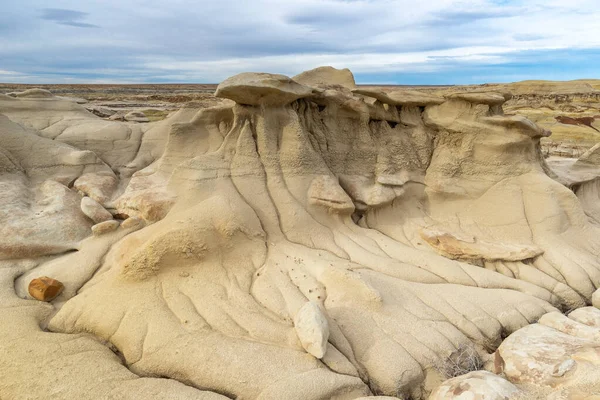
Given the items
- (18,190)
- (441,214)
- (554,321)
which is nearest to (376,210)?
(441,214)

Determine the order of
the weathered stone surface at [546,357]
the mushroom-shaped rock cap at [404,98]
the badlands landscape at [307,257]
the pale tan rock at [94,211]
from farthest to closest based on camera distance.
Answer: the mushroom-shaped rock cap at [404,98] < the pale tan rock at [94,211] < the badlands landscape at [307,257] < the weathered stone surface at [546,357]

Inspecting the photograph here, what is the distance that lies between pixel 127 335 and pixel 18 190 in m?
4.70

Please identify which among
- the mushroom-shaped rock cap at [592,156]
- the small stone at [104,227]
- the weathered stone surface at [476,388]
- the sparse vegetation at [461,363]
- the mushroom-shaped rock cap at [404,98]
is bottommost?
the sparse vegetation at [461,363]

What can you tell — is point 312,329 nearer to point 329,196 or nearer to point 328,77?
point 329,196

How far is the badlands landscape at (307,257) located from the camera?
13.7 ft

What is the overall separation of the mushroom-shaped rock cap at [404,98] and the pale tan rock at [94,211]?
5100 mm

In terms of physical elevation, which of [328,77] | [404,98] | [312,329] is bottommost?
[312,329]

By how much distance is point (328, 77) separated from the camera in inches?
380

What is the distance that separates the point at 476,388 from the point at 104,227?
5.82 meters

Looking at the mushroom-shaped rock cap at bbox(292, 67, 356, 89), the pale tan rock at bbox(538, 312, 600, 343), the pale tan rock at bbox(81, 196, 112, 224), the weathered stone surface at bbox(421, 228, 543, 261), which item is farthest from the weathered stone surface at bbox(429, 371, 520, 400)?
the mushroom-shaped rock cap at bbox(292, 67, 356, 89)

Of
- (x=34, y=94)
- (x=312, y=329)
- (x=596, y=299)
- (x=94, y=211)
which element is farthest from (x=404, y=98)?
(x=34, y=94)

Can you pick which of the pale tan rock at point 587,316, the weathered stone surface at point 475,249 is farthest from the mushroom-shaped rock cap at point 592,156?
the pale tan rock at point 587,316

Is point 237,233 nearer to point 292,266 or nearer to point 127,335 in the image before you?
point 292,266

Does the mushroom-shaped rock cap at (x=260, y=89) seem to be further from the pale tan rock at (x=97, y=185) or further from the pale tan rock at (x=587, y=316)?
the pale tan rock at (x=587, y=316)
